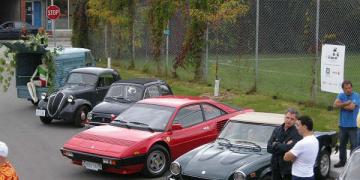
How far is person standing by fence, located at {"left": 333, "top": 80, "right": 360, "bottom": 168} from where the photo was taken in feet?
38.1

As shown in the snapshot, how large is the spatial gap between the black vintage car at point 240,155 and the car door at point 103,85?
7.45 meters

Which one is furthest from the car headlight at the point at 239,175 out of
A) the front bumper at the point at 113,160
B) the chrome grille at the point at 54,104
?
Answer: the chrome grille at the point at 54,104

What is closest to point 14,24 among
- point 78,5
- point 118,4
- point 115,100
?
point 78,5

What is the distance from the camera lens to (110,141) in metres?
11.4

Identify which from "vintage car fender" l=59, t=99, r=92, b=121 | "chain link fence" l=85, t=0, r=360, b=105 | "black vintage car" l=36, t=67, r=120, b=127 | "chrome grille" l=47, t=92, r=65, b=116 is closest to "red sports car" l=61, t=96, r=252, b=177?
"vintage car fender" l=59, t=99, r=92, b=121

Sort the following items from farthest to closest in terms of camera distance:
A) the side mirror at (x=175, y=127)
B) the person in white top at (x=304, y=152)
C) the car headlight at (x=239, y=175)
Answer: the side mirror at (x=175, y=127) < the car headlight at (x=239, y=175) < the person in white top at (x=304, y=152)

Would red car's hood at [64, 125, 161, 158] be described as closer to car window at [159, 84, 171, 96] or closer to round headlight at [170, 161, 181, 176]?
round headlight at [170, 161, 181, 176]

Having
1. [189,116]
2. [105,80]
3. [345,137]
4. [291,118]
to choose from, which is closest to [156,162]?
[189,116]

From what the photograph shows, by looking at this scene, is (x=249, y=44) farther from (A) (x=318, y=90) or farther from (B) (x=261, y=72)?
(B) (x=261, y=72)

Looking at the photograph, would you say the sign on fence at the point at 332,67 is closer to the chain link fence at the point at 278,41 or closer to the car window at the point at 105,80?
the chain link fence at the point at 278,41

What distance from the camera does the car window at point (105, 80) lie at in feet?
60.0

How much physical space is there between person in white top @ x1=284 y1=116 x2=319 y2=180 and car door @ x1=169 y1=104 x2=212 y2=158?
3.89m

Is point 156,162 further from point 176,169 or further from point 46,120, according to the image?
point 46,120

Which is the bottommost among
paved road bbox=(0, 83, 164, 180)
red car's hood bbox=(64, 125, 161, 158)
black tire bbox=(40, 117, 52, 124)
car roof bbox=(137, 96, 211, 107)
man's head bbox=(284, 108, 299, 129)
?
paved road bbox=(0, 83, 164, 180)
